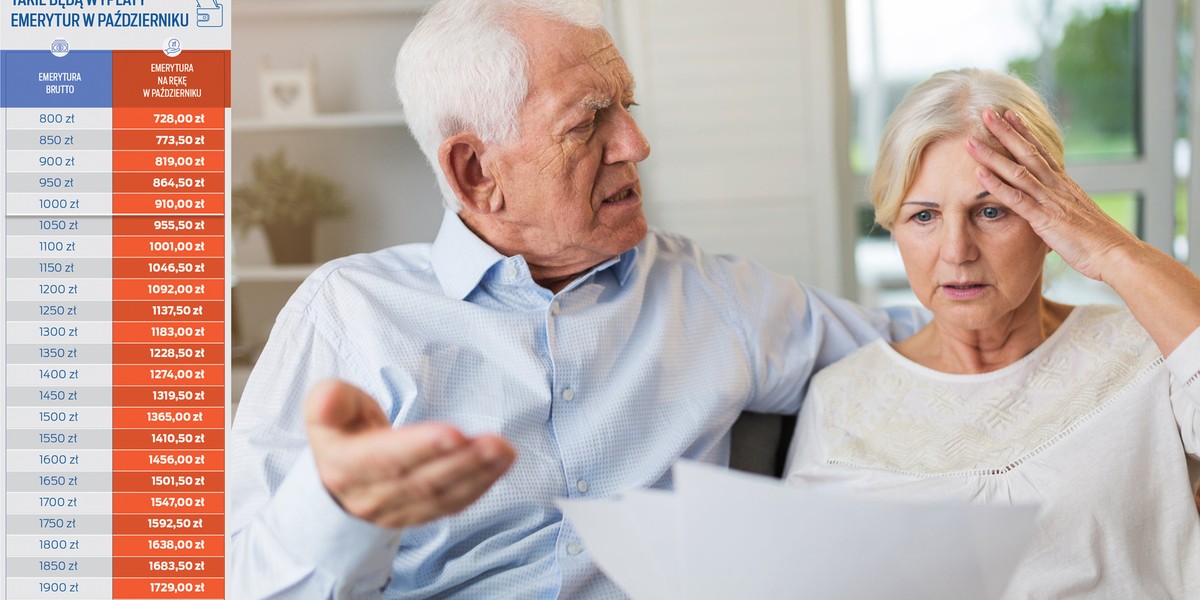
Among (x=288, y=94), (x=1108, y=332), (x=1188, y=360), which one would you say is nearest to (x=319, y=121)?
(x=288, y=94)

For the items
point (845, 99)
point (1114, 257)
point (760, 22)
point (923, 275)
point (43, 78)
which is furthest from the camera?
point (845, 99)

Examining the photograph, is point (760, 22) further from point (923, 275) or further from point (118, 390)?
point (118, 390)

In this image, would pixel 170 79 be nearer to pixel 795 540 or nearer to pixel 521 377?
pixel 521 377

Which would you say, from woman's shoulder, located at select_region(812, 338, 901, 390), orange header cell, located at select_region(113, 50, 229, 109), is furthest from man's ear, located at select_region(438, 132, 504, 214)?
woman's shoulder, located at select_region(812, 338, 901, 390)

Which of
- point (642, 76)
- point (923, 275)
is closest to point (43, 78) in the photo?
point (923, 275)

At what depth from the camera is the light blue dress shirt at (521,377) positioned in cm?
132

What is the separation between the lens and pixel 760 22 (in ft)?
9.18

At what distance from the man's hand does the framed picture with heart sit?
248cm

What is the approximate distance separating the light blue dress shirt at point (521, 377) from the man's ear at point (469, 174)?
5 centimetres

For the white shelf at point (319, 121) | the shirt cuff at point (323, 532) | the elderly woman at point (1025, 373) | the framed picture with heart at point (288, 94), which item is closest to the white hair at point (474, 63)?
the elderly woman at point (1025, 373)

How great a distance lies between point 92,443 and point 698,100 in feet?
6.84

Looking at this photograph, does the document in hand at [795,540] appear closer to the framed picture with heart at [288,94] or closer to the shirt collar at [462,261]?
the shirt collar at [462,261]

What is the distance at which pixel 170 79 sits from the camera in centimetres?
108

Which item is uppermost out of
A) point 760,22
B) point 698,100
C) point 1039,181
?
point 760,22
